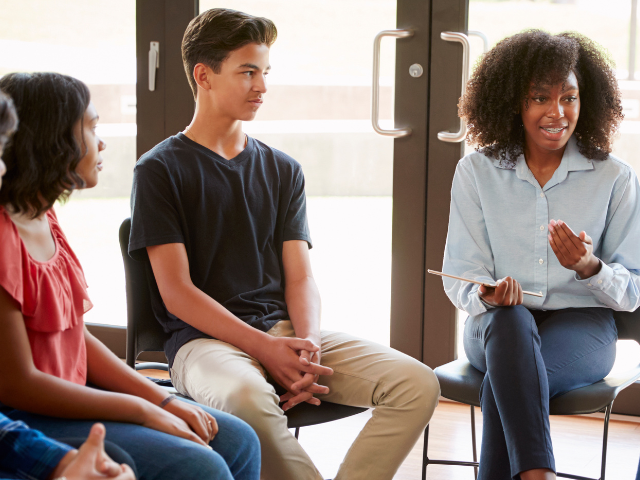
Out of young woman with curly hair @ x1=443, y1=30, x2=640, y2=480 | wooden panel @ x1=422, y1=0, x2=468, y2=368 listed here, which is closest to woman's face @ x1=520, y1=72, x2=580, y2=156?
young woman with curly hair @ x1=443, y1=30, x2=640, y2=480

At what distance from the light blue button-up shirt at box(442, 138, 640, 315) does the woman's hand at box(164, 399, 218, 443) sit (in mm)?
759

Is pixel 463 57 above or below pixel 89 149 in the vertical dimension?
above

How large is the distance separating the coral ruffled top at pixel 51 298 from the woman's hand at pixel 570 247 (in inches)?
42.6

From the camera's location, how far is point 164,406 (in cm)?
137

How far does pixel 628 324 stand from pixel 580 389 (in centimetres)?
32

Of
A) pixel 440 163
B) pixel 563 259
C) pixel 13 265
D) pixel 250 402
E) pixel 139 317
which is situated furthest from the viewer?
pixel 440 163

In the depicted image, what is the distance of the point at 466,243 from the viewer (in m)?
1.88

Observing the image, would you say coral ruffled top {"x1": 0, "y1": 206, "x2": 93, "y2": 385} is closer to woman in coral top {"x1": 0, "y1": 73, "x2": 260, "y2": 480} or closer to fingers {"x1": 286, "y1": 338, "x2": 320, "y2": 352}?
woman in coral top {"x1": 0, "y1": 73, "x2": 260, "y2": 480}

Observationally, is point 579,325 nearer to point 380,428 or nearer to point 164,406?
point 380,428

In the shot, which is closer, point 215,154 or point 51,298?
point 51,298

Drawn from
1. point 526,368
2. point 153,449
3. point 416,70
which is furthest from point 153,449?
point 416,70

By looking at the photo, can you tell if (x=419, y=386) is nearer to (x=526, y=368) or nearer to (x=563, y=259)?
(x=526, y=368)

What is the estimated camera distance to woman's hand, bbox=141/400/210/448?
1263mm

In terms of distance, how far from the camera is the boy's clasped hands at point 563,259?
5.42 ft
